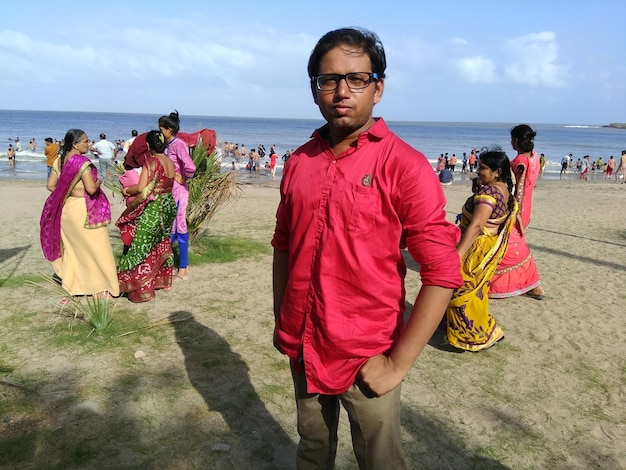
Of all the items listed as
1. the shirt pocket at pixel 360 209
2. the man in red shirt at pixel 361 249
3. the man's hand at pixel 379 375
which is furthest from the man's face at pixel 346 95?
the man's hand at pixel 379 375

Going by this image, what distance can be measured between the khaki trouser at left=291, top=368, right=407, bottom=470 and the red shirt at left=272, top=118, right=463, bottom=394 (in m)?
0.13

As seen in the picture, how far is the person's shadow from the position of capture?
2713 millimetres

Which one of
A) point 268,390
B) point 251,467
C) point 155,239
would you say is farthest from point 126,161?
point 251,467

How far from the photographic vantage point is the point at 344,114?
4.94 feet

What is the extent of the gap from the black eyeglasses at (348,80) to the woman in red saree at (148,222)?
3.78m

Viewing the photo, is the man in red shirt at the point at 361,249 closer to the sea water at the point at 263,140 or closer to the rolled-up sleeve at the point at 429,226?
the rolled-up sleeve at the point at 429,226

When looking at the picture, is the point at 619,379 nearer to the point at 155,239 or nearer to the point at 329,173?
the point at 329,173

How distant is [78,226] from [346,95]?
404 cm

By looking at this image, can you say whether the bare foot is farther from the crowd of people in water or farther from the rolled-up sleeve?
the crowd of people in water

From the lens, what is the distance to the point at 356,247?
148cm

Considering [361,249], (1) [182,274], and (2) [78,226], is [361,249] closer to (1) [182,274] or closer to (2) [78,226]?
(2) [78,226]

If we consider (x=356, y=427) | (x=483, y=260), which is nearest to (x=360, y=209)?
(x=356, y=427)

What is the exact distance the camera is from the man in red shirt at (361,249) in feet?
4.68

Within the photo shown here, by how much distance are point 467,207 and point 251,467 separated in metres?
2.74
